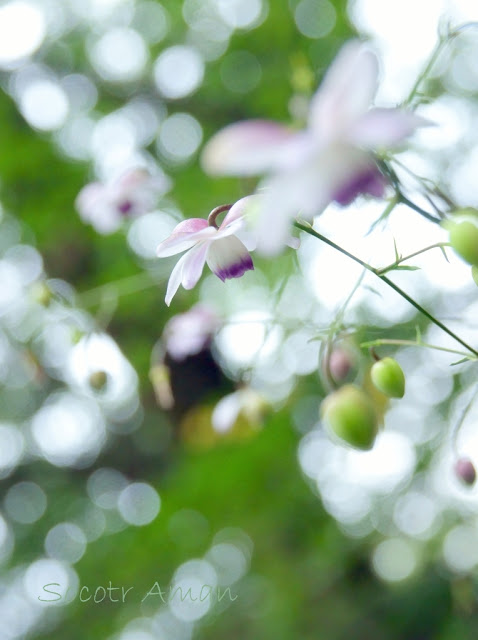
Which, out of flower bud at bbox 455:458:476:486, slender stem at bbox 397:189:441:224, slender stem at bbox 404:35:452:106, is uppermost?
slender stem at bbox 404:35:452:106

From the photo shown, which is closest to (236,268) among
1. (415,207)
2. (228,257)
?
(228,257)

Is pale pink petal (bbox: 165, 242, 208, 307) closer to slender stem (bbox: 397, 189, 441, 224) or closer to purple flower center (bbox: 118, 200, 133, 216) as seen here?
slender stem (bbox: 397, 189, 441, 224)

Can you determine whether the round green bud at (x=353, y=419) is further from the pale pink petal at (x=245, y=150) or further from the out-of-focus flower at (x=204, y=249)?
the pale pink petal at (x=245, y=150)

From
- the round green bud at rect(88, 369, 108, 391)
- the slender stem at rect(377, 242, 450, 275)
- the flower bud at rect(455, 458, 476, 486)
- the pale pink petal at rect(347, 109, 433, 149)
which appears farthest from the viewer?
the round green bud at rect(88, 369, 108, 391)

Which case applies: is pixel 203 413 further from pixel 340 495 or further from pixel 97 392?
pixel 340 495

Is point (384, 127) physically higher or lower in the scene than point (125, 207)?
higher

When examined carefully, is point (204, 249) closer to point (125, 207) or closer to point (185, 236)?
point (185, 236)

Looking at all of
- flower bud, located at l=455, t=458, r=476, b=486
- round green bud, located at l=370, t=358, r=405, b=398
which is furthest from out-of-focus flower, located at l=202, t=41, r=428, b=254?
flower bud, located at l=455, t=458, r=476, b=486

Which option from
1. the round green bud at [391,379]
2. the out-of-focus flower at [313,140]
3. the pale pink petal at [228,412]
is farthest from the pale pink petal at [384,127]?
the pale pink petal at [228,412]
